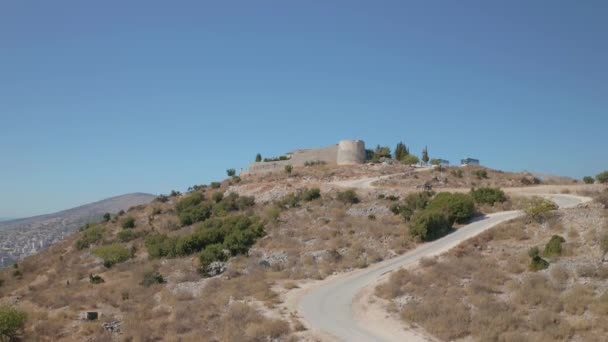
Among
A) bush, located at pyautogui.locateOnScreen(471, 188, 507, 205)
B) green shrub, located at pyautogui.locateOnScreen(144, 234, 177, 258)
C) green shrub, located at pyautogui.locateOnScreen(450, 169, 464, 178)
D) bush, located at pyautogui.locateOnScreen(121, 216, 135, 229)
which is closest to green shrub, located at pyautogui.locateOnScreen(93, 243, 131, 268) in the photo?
green shrub, located at pyautogui.locateOnScreen(144, 234, 177, 258)

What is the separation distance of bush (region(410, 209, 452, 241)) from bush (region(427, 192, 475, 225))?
1085 mm

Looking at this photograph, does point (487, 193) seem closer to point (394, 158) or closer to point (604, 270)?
point (604, 270)

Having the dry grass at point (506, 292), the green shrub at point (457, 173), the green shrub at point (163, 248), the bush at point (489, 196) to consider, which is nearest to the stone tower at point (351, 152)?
the green shrub at point (457, 173)

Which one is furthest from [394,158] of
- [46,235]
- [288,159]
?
[46,235]

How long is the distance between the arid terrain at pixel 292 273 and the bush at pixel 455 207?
805mm

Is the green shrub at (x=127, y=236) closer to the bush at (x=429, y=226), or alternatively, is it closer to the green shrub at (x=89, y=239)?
the green shrub at (x=89, y=239)

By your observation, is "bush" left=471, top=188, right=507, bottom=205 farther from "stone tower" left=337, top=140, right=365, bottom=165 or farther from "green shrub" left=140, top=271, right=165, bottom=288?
"stone tower" left=337, top=140, right=365, bottom=165

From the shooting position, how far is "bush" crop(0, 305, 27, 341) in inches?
596

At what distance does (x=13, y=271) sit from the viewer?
3819cm

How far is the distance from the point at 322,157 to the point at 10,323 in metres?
53.9

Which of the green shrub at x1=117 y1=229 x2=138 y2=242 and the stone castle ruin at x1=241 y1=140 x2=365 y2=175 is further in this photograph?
the stone castle ruin at x1=241 y1=140 x2=365 y2=175

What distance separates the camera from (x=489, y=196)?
33375 millimetres

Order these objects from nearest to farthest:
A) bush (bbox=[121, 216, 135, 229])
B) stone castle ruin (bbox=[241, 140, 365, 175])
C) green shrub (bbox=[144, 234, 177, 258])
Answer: green shrub (bbox=[144, 234, 177, 258]) → bush (bbox=[121, 216, 135, 229]) → stone castle ruin (bbox=[241, 140, 365, 175])

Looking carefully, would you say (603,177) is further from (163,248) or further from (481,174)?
(163,248)
